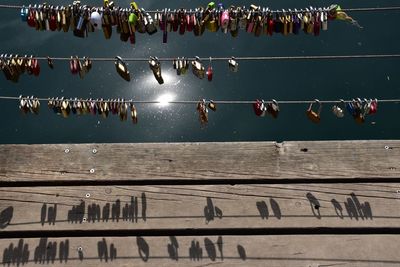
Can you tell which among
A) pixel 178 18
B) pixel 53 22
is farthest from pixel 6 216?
pixel 178 18

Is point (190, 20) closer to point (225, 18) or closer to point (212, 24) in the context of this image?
point (212, 24)

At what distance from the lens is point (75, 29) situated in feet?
17.7

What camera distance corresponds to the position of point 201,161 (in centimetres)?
482

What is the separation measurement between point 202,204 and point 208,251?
42 centimetres

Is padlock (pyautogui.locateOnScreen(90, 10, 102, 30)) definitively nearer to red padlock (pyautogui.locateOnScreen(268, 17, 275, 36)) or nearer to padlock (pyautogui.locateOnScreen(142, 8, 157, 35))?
padlock (pyautogui.locateOnScreen(142, 8, 157, 35))

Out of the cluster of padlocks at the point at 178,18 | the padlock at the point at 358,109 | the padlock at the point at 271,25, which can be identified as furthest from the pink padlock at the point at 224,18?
the padlock at the point at 358,109

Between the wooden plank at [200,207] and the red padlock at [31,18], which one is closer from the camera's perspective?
the wooden plank at [200,207]

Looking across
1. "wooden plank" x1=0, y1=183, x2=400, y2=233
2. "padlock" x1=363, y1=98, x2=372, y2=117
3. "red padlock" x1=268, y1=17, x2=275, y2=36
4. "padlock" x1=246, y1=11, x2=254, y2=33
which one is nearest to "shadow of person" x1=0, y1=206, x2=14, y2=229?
"wooden plank" x1=0, y1=183, x2=400, y2=233

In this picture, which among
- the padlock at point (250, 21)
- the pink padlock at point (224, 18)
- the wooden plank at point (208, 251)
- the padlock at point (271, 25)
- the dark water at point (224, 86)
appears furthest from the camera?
the dark water at point (224, 86)

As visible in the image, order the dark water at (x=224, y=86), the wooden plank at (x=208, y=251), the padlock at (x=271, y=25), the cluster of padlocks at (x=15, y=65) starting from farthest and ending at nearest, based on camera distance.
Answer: the dark water at (x=224, y=86) < the padlock at (x=271, y=25) < the cluster of padlocks at (x=15, y=65) < the wooden plank at (x=208, y=251)

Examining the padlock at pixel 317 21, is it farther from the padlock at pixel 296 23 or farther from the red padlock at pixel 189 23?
the red padlock at pixel 189 23

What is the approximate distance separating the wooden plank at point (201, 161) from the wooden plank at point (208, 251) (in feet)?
1.93

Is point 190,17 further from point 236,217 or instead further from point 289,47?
point 289,47

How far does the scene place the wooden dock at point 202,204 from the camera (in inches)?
168
